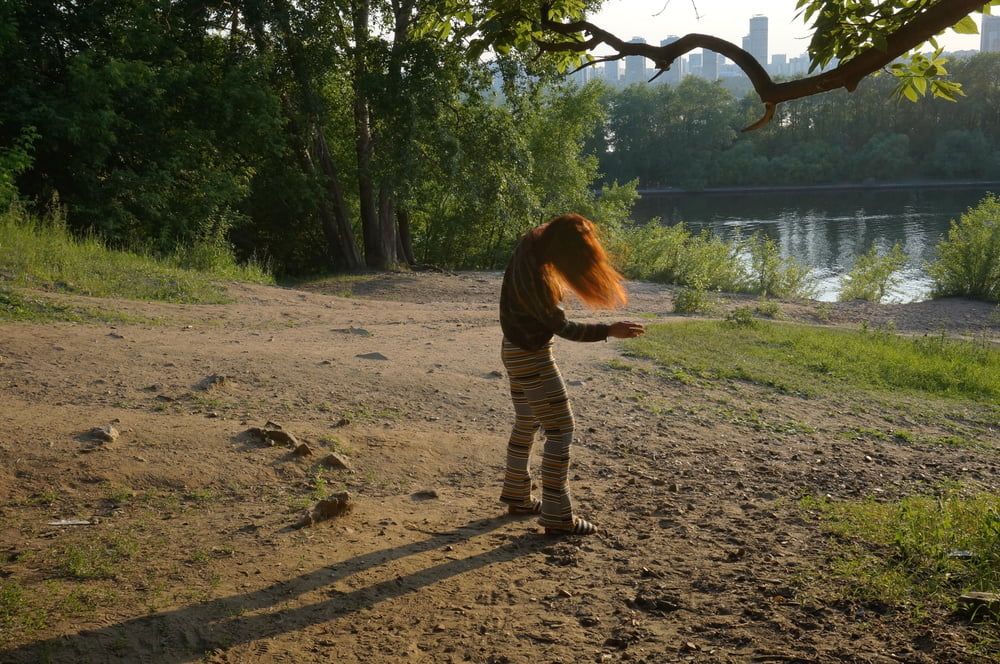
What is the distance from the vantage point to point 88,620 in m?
3.41

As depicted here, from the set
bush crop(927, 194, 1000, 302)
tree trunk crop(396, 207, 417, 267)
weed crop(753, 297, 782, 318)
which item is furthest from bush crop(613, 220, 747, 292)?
tree trunk crop(396, 207, 417, 267)

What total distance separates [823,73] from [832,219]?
4733 centimetres

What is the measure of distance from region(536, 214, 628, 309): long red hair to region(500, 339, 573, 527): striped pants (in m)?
0.34

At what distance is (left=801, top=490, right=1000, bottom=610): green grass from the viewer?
12.6 feet

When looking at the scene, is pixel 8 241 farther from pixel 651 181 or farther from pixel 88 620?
pixel 651 181

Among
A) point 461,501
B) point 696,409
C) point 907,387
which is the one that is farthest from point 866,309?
point 461,501

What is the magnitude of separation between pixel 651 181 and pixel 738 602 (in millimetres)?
72684

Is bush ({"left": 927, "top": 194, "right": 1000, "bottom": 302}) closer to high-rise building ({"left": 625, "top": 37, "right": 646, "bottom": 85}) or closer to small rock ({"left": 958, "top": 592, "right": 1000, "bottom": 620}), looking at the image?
high-rise building ({"left": 625, "top": 37, "right": 646, "bottom": 85})

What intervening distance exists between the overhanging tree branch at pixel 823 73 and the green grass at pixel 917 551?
79.9 inches

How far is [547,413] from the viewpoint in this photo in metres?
4.43

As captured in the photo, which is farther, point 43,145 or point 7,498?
point 43,145

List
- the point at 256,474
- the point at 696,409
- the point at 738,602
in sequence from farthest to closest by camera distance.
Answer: the point at 696,409
the point at 256,474
the point at 738,602

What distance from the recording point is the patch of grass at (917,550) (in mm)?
3834

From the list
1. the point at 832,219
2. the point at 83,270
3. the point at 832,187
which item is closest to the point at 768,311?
the point at 83,270
